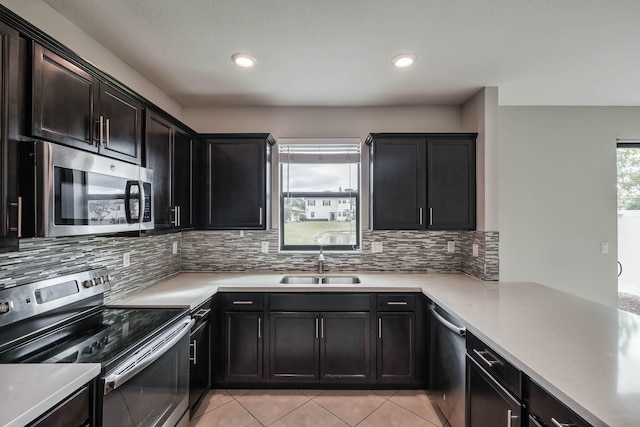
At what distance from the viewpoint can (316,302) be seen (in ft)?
7.80

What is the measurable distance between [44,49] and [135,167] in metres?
0.65

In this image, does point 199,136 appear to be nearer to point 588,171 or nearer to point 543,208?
point 543,208

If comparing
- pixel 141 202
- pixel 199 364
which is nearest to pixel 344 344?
pixel 199 364

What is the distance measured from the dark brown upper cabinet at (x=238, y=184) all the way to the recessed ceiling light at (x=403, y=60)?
1.26 meters

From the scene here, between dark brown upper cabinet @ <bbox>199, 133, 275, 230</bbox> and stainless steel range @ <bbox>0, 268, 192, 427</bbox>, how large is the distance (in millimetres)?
1010

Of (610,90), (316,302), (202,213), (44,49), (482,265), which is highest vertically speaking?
(610,90)

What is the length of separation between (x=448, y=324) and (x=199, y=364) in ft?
5.89

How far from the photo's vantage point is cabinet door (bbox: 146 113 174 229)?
200 centimetres

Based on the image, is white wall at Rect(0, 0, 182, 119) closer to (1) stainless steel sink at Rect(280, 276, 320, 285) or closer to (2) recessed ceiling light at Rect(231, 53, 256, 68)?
(2) recessed ceiling light at Rect(231, 53, 256, 68)

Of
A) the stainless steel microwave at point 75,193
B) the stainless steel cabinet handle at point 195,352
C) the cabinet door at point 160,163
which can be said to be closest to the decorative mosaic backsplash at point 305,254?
the cabinet door at point 160,163

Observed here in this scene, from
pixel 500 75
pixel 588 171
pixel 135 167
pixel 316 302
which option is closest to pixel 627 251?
pixel 588 171

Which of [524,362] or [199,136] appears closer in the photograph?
[524,362]

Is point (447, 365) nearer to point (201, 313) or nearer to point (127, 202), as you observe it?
point (201, 313)

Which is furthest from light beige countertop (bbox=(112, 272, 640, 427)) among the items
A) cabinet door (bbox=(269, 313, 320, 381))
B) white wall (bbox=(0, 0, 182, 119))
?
white wall (bbox=(0, 0, 182, 119))
